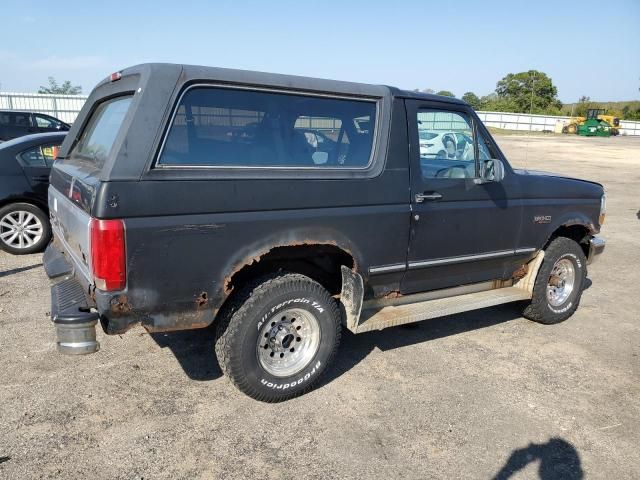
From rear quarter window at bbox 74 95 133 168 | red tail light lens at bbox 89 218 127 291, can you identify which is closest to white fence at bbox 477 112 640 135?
rear quarter window at bbox 74 95 133 168

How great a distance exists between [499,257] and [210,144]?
2.68 m

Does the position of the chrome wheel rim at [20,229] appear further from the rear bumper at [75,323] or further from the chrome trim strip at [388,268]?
the chrome trim strip at [388,268]

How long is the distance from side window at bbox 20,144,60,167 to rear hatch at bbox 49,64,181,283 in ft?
9.13

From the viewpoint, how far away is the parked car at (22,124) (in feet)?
45.2

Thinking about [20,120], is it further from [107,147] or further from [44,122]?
[107,147]

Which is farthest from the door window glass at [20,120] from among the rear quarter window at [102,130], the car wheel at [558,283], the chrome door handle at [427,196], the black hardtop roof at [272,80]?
the car wheel at [558,283]

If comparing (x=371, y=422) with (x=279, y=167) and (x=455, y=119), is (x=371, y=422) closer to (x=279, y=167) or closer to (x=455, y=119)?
(x=279, y=167)

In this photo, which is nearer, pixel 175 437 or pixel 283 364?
pixel 175 437

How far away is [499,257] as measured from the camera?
452cm

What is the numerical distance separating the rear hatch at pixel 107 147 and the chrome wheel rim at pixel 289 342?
116 centimetres

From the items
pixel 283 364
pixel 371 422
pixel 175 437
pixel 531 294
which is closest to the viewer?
pixel 175 437

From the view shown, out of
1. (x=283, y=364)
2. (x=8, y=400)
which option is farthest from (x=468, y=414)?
(x=8, y=400)

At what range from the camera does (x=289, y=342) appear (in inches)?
141

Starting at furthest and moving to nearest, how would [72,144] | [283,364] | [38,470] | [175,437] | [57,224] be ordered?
[72,144] → [57,224] → [283,364] → [175,437] → [38,470]
